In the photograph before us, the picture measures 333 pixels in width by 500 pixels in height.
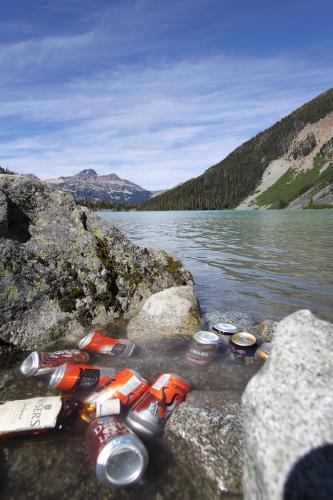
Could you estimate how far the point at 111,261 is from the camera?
8266 mm

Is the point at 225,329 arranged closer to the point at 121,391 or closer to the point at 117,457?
the point at 121,391

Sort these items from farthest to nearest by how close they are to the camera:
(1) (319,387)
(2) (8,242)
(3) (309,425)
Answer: (2) (8,242)
(1) (319,387)
(3) (309,425)

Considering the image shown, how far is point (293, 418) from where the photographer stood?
8.50 feet

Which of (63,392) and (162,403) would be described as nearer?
(162,403)

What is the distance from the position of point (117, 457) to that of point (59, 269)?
482 cm

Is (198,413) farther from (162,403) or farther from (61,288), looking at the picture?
(61,288)

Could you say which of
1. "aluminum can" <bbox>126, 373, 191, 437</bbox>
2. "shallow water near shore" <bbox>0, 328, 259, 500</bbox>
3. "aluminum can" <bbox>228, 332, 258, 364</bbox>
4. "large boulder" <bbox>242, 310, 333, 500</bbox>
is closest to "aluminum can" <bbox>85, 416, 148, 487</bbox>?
"shallow water near shore" <bbox>0, 328, 259, 500</bbox>

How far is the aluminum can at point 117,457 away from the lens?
313 centimetres

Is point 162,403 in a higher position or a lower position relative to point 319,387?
lower

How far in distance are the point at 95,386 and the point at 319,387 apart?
3.31 metres

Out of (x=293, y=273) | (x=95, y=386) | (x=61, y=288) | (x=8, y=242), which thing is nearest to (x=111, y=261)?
(x=61, y=288)

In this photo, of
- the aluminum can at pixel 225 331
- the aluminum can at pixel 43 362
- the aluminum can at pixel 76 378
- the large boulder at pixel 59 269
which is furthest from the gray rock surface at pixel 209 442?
the large boulder at pixel 59 269

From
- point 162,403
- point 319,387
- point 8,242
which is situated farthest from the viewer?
point 8,242

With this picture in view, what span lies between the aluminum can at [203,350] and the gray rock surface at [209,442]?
4.11 feet
